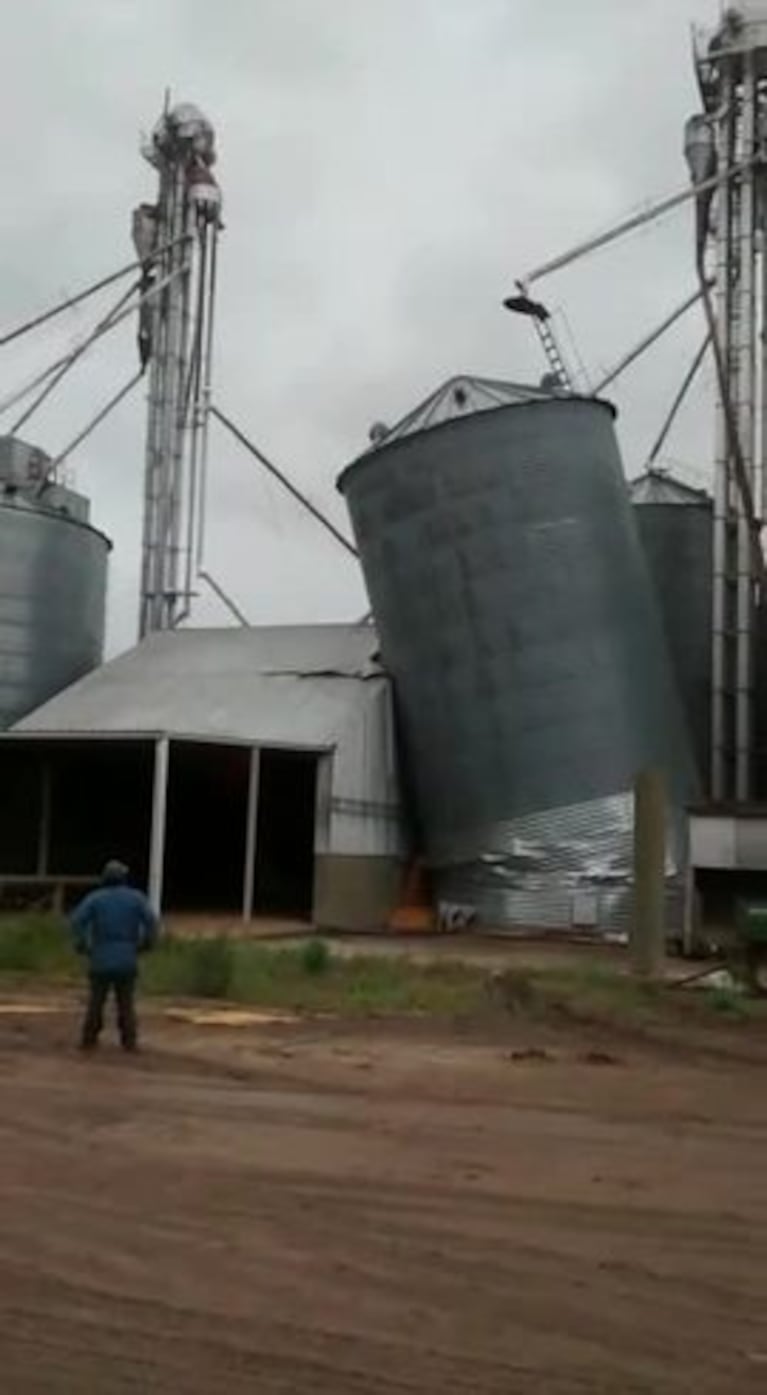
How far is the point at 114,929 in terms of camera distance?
1658cm

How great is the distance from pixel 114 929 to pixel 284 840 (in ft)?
86.4

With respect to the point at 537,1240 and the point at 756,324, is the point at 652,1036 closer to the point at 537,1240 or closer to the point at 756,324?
the point at 537,1240

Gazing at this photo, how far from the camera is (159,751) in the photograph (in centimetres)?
3312

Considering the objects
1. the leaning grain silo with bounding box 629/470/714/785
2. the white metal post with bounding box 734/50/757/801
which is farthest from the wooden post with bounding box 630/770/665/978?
the leaning grain silo with bounding box 629/470/714/785

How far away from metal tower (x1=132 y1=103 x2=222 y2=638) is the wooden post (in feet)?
69.8

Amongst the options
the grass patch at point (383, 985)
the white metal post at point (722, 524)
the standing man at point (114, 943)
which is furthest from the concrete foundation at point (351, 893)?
the standing man at point (114, 943)

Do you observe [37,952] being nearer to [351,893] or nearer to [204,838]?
[351,893]

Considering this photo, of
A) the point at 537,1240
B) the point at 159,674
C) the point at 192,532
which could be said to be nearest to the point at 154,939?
the point at 537,1240

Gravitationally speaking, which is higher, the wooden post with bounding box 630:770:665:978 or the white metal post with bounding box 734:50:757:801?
the white metal post with bounding box 734:50:757:801

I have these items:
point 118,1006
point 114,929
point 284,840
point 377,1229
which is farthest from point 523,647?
point 377,1229

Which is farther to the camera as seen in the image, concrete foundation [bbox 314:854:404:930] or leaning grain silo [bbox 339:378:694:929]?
concrete foundation [bbox 314:854:404:930]

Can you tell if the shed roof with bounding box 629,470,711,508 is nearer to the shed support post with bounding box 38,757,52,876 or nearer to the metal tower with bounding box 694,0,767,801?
the metal tower with bounding box 694,0,767,801

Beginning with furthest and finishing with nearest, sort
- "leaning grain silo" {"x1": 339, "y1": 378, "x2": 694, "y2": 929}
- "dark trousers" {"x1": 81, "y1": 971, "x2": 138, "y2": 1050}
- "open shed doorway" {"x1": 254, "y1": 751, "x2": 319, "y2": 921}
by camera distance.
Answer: "open shed doorway" {"x1": 254, "y1": 751, "x2": 319, "y2": 921} → "leaning grain silo" {"x1": 339, "y1": 378, "x2": 694, "y2": 929} → "dark trousers" {"x1": 81, "y1": 971, "x2": 138, "y2": 1050}

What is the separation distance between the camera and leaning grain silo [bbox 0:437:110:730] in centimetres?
4212
